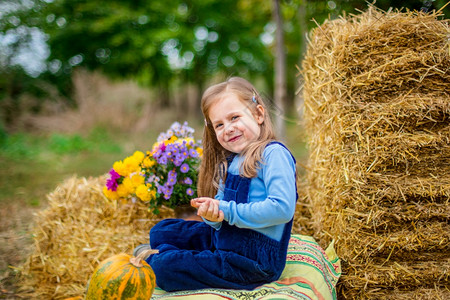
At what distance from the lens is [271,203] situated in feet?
6.36

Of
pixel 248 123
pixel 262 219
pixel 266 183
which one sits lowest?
pixel 262 219

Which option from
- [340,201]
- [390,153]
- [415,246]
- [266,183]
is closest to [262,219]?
[266,183]

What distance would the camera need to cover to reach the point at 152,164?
293 centimetres

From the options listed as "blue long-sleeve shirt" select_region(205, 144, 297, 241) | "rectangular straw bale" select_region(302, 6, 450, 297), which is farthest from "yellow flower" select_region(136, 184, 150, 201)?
"rectangular straw bale" select_region(302, 6, 450, 297)

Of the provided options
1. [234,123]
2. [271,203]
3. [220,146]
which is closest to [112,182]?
[220,146]

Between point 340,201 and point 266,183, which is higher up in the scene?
point 266,183

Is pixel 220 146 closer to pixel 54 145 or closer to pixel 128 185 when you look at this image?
pixel 128 185

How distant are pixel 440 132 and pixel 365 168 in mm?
527

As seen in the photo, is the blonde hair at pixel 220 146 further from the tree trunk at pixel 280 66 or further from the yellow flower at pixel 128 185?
the tree trunk at pixel 280 66

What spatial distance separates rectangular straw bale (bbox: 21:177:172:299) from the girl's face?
120 cm

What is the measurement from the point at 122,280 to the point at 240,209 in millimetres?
712

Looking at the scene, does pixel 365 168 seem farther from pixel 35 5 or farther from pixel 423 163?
pixel 35 5

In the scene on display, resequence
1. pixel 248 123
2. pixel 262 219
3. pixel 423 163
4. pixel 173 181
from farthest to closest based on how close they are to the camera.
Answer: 1. pixel 173 181
2. pixel 423 163
3. pixel 248 123
4. pixel 262 219

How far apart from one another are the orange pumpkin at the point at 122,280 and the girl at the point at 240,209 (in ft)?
0.56
